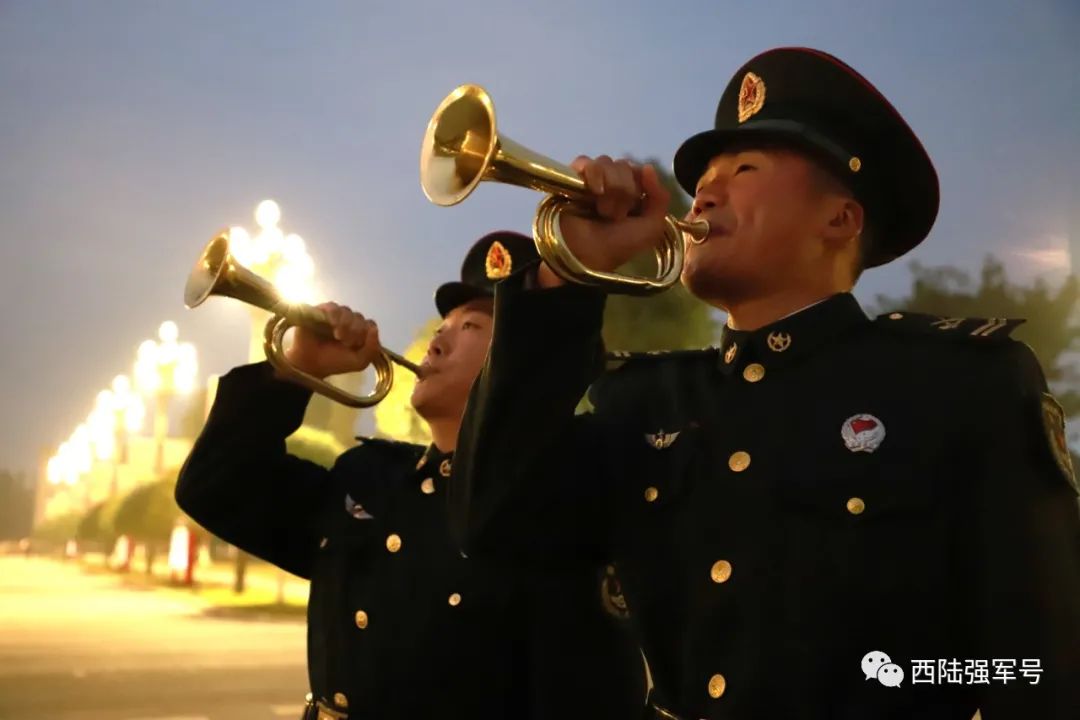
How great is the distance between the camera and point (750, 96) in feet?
4.02

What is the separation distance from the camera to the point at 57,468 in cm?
378

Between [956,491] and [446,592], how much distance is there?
0.87 m

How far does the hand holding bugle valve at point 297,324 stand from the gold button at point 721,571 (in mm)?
926

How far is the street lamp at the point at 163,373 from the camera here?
3.81 m

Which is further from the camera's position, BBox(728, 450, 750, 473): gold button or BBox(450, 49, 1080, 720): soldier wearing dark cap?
BBox(728, 450, 750, 473): gold button

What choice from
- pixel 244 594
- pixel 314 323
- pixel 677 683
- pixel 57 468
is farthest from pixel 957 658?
pixel 57 468

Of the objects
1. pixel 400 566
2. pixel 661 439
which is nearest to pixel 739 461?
pixel 661 439

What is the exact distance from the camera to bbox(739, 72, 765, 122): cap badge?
1.20 meters

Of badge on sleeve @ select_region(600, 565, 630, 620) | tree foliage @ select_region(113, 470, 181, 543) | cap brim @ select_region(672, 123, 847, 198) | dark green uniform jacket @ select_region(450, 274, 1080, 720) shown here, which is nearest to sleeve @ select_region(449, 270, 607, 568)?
dark green uniform jacket @ select_region(450, 274, 1080, 720)

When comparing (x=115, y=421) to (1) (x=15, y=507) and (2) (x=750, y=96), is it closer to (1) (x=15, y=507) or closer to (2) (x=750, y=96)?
(1) (x=15, y=507)

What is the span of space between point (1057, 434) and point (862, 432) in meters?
0.19

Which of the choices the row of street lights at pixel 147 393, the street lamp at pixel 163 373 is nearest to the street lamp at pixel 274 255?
the row of street lights at pixel 147 393

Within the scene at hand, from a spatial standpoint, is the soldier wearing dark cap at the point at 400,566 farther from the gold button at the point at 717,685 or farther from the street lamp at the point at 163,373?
the street lamp at the point at 163,373

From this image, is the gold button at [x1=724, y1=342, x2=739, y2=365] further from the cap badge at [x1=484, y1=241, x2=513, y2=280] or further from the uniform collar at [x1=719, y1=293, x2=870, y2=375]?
the cap badge at [x1=484, y1=241, x2=513, y2=280]
